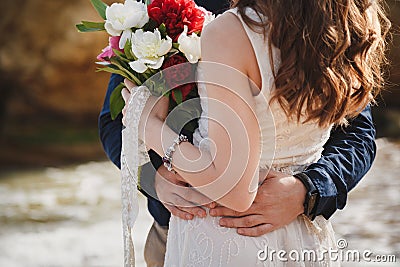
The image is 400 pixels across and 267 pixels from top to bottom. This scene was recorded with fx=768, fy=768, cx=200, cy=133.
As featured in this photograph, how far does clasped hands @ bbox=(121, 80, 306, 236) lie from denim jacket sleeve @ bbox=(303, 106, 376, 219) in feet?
0.20

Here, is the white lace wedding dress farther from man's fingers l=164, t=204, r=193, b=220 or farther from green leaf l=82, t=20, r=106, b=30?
green leaf l=82, t=20, r=106, b=30

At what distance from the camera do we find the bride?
148cm

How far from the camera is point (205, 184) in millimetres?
1546

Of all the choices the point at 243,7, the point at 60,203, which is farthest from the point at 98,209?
the point at 243,7

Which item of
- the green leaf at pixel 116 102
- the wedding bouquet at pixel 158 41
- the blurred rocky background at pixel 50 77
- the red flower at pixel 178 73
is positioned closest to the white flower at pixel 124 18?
the wedding bouquet at pixel 158 41

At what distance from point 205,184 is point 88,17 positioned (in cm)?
513

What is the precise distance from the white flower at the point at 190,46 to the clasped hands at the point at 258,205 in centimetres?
13

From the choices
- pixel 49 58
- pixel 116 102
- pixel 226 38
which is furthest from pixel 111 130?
pixel 49 58

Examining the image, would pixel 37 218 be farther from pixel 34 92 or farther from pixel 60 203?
pixel 34 92

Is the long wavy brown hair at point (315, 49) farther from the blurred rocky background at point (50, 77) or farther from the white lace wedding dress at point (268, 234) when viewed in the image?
the blurred rocky background at point (50, 77)

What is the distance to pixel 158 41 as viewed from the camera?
1.60 m

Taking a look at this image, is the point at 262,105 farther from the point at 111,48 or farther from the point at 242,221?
the point at 111,48

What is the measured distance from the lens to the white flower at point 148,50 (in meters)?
1.59

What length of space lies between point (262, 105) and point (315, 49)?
15 centimetres
